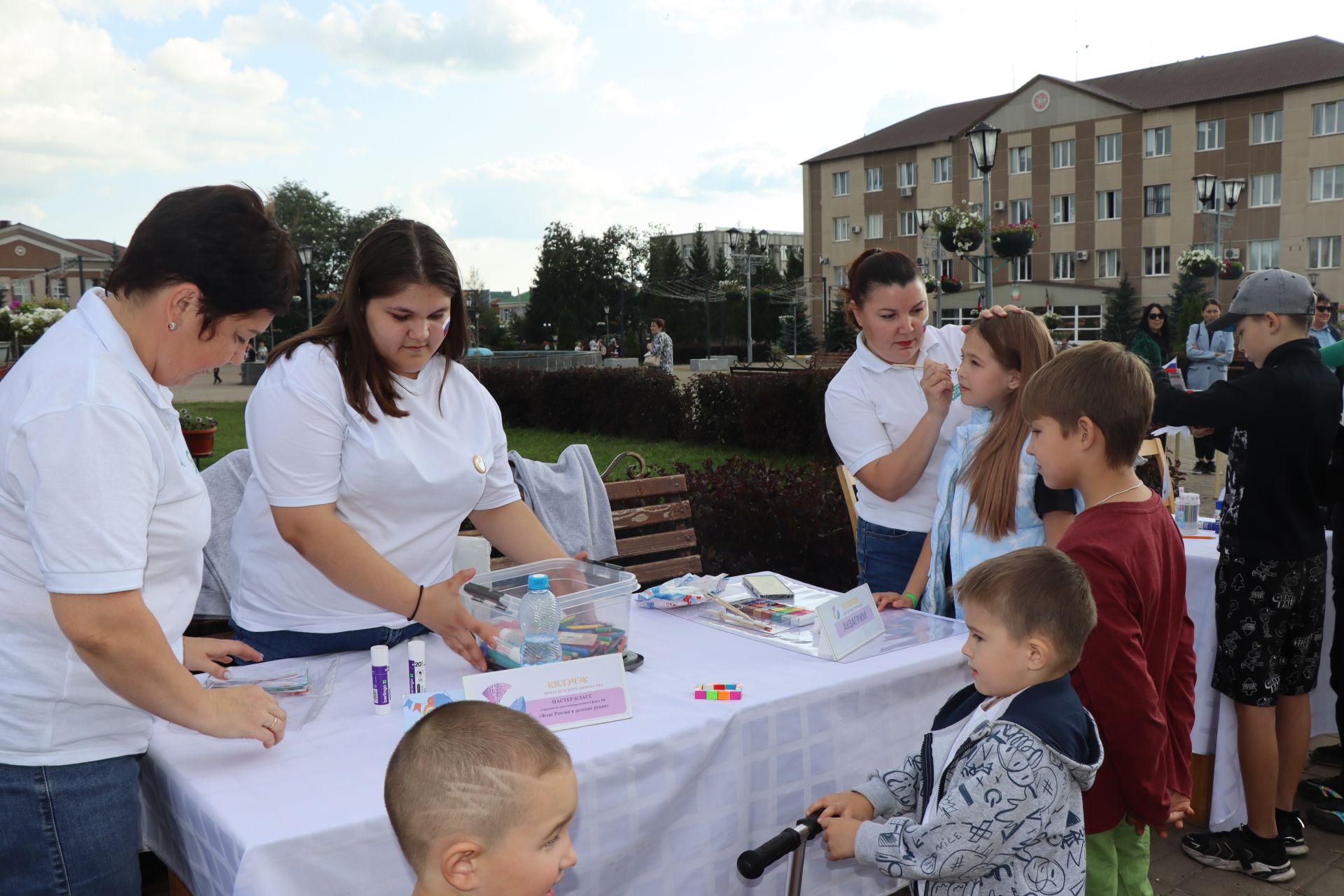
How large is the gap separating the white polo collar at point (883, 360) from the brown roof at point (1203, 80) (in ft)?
132

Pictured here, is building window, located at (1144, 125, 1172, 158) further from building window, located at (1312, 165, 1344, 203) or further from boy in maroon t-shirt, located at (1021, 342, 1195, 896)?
boy in maroon t-shirt, located at (1021, 342, 1195, 896)

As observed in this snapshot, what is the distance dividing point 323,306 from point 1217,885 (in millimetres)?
50584

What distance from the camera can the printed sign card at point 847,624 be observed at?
2.21 metres

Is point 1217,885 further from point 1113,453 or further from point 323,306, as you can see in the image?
point 323,306

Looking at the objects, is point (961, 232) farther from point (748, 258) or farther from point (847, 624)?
point (748, 258)

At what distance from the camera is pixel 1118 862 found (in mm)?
2168

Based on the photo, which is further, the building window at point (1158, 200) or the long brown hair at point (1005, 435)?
the building window at point (1158, 200)

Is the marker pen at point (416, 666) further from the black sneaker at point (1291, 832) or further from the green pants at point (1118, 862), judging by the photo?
the black sneaker at point (1291, 832)

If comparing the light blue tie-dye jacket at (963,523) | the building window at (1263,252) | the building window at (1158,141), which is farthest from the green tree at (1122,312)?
the light blue tie-dye jacket at (963,523)

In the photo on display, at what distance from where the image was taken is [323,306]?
49250 millimetres

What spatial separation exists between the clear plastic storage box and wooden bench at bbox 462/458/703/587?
160 cm

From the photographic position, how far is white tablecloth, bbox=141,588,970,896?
58.8 inches

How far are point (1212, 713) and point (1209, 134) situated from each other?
135 ft

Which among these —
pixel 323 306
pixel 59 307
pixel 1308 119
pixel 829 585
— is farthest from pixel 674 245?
pixel 829 585
